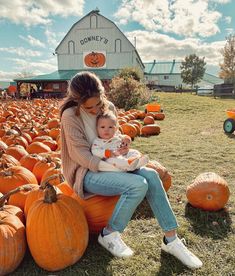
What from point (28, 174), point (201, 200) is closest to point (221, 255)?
point (201, 200)

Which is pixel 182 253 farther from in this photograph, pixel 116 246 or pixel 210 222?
pixel 210 222

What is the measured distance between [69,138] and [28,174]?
3.49 ft

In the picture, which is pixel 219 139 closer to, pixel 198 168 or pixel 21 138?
pixel 198 168

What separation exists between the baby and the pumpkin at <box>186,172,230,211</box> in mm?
943

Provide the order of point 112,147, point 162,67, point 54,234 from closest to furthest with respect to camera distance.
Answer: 1. point 54,234
2. point 112,147
3. point 162,67

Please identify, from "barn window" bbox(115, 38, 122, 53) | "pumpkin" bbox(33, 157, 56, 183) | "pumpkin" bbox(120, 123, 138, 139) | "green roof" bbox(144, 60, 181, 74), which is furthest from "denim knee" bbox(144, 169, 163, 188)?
"green roof" bbox(144, 60, 181, 74)

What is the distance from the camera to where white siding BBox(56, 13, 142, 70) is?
31156 millimetres

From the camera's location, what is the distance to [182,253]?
7.28ft

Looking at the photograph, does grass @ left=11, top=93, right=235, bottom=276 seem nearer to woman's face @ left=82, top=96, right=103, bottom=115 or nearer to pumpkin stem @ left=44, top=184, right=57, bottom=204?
pumpkin stem @ left=44, top=184, right=57, bottom=204

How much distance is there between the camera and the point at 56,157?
3.80 metres

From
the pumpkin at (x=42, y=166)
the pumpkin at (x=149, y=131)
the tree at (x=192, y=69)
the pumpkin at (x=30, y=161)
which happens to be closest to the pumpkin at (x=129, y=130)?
the pumpkin at (x=149, y=131)

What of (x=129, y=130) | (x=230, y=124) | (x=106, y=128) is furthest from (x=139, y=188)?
(x=230, y=124)

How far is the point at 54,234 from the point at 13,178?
121cm

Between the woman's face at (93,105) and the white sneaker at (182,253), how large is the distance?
1.26 metres
